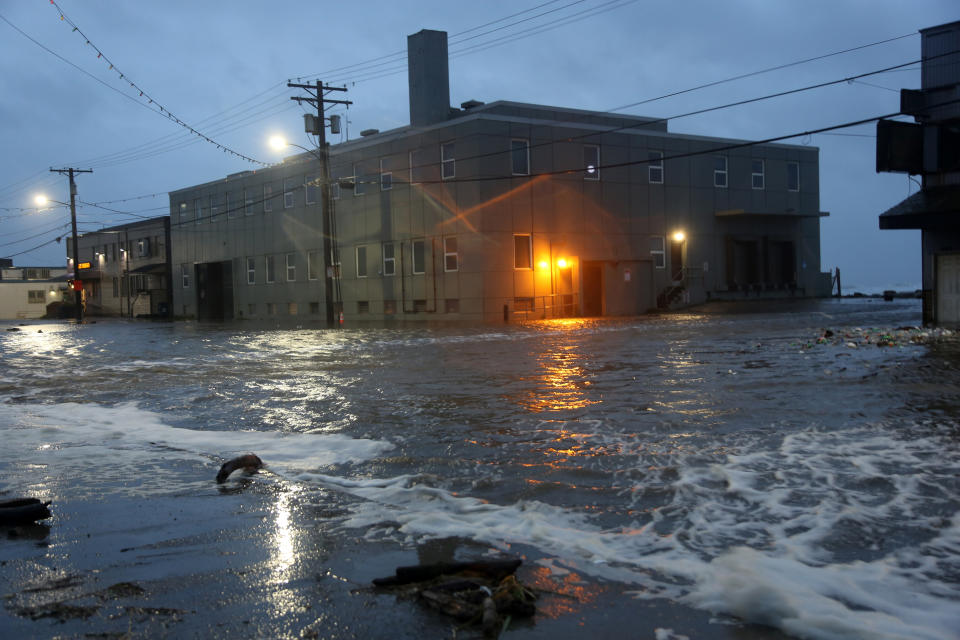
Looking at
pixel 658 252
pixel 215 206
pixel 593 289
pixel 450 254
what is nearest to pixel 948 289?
pixel 593 289

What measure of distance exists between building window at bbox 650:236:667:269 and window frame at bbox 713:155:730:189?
17.1 ft

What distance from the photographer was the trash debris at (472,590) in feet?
13.2

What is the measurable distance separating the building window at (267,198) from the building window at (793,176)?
3186 cm

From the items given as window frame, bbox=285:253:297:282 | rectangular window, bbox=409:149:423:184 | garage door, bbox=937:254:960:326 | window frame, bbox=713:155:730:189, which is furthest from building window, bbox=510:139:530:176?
garage door, bbox=937:254:960:326

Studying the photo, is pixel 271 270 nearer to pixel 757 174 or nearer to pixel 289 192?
pixel 289 192

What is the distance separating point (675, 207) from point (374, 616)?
41.9 meters

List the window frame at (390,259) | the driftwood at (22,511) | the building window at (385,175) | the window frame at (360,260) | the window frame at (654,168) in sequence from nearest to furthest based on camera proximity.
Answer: the driftwood at (22,511)
the building window at (385,175)
the window frame at (390,259)
the window frame at (654,168)
the window frame at (360,260)

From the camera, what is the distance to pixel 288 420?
Answer: 10766 millimetres

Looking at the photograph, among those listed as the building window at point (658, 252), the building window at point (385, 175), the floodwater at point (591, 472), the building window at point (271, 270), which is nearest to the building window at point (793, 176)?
the building window at point (658, 252)

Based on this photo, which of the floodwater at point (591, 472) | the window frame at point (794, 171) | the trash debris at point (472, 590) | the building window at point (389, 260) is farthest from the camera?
the window frame at point (794, 171)

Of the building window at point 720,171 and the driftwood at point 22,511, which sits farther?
the building window at point 720,171

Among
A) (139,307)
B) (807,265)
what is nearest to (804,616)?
(807,265)

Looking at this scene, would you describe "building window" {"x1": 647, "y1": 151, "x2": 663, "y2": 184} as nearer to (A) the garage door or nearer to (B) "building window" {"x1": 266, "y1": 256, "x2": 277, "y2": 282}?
(A) the garage door

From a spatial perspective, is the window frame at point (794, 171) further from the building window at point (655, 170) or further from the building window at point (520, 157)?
the building window at point (520, 157)
